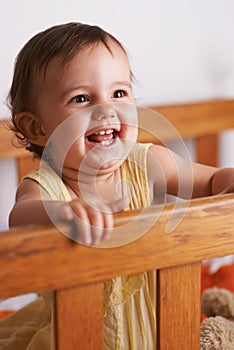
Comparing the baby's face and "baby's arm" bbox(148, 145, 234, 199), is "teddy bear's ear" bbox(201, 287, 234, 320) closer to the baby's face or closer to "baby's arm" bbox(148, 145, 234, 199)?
"baby's arm" bbox(148, 145, 234, 199)

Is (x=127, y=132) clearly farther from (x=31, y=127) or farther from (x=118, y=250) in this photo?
(x=118, y=250)

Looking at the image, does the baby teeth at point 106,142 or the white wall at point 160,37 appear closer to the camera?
the baby teeth at point 106,142

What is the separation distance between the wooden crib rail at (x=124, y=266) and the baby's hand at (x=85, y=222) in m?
0.01

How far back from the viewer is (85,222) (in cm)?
77

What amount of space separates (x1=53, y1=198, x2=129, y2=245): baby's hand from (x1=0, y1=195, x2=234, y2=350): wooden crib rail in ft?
0.04

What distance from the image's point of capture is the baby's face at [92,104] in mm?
1008

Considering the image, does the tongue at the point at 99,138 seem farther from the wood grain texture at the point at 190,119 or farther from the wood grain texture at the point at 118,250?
the wood grain texture at the point at 190,119

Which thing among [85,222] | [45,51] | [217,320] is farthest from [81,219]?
[217,320]

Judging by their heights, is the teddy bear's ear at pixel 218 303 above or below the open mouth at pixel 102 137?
below

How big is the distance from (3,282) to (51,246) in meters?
0.06

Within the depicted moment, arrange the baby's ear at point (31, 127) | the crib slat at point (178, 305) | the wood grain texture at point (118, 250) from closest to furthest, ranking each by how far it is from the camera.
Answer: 1. the wood grain texture at point (118, 250)
2. the crib slat at point (178, 305)
3. the baby's ear at point (31, 127)

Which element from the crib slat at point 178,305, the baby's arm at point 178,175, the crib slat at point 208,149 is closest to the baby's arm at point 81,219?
the crib slat at point 178,305

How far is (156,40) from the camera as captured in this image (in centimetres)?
179

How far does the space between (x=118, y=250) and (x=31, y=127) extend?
0.35 meters
